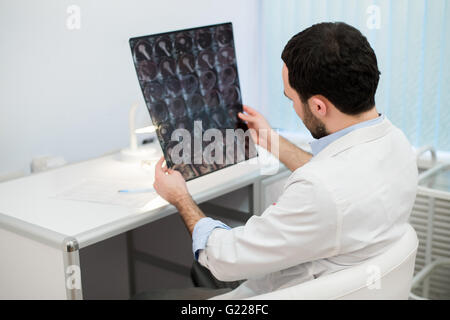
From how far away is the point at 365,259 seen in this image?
113cm

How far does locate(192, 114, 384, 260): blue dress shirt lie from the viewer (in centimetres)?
119

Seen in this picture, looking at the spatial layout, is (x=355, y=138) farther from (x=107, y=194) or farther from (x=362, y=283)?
(x=107, y=194)

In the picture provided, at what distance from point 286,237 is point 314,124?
0.94 feet

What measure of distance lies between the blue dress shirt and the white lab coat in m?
0.02

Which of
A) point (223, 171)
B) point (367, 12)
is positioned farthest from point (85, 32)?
point (367, 12)

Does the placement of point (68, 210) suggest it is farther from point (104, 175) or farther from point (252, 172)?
point (252, 172)

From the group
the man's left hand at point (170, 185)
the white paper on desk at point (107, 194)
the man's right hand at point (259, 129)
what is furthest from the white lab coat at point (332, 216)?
the man's right hand at point (259, 129)

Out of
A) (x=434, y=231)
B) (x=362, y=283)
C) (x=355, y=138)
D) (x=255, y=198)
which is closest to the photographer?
(x=362, y=283)

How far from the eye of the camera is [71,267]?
1330 millimetres

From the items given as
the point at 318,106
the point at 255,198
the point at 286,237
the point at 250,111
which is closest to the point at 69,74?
the point at 250,111

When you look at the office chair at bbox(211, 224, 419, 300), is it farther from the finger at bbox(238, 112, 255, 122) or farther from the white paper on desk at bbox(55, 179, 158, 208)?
the finger at bbox(238, 112, 255, 122)

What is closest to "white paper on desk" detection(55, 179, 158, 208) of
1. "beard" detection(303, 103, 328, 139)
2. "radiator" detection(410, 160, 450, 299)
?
"beard" detection(303, 103, 328, 139)

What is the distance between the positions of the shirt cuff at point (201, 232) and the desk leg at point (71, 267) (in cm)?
29

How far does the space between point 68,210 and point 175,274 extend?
2.60 feet
